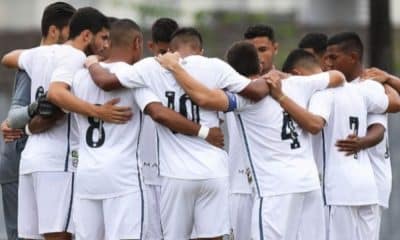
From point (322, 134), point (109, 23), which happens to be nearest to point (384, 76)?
point (322, 134)

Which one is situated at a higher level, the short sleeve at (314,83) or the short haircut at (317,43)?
the short haircut at (317,43)

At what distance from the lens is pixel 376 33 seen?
21.3 m

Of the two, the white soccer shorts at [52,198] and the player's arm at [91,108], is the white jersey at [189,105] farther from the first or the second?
the white soccer shorts at [52,198]

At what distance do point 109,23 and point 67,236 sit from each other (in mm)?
1867

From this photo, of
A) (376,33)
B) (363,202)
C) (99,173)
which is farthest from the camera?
(376,33)

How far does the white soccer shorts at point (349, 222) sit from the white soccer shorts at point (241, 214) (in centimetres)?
71

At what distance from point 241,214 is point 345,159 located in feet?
3.43

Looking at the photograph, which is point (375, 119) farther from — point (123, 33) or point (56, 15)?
point (56, 15)

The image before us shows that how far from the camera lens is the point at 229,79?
11648 millimetres

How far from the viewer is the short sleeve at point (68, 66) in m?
11.8

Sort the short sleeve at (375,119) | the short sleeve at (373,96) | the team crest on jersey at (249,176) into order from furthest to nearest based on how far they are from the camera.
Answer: the short sleeve at (375,119) < the short sleeve at (373,96) < the team crest on jersey at (249,176)

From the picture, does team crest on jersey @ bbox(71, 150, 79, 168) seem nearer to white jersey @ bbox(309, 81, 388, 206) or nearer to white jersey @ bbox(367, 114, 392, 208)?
white jersey @ bbox(309, 81, 388, 206)

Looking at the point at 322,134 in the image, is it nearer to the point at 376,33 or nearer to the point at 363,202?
the point at 363,202

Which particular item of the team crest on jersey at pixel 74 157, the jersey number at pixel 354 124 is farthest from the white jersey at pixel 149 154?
the jersey number at pixel 354 124
